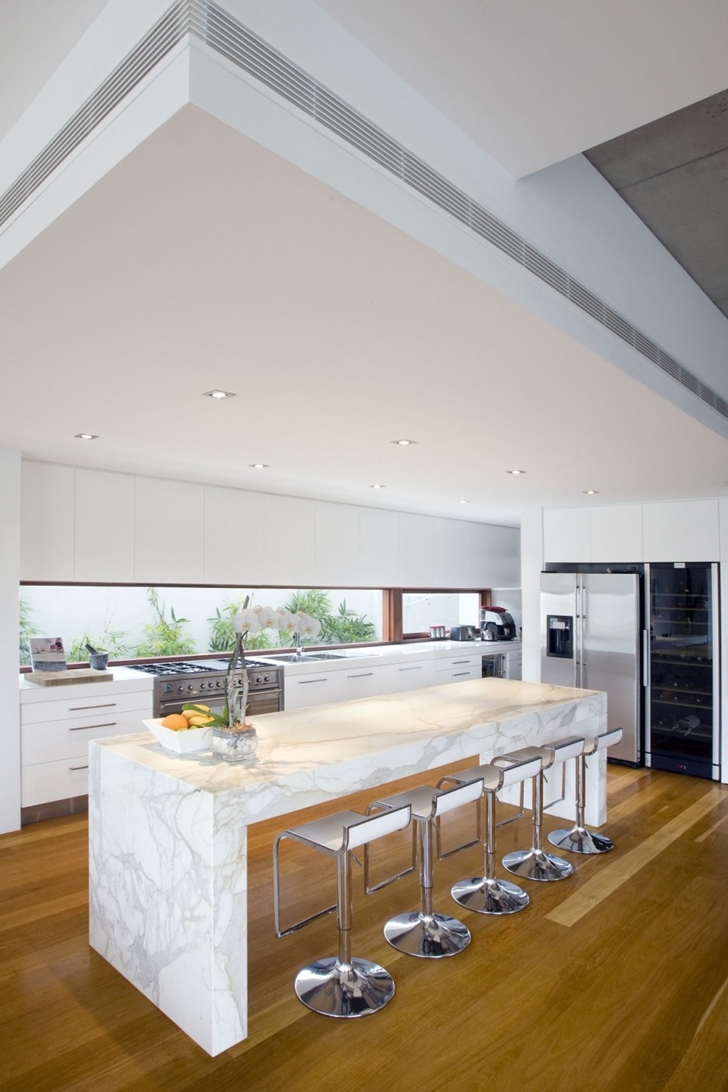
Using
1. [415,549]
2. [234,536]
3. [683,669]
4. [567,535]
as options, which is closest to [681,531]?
[567,535]

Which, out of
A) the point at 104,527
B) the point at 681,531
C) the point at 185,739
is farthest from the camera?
the point at 681,531

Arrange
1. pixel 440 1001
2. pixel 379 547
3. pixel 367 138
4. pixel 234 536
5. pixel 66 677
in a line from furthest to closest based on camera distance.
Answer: pixel 379 547 → pixel 234 536 → pixel 66 677 → pixel 440 1001 → pixel 367 138

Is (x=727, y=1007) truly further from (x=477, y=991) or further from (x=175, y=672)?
(x=175, y=672)

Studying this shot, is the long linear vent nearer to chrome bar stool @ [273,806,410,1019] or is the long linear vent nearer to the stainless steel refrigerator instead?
chrome bar stool @ [273,806,410,1019]

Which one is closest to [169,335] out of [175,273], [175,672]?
[175,273]

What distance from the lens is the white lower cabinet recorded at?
4.22m

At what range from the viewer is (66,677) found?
441cm

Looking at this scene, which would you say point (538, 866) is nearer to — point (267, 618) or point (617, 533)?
point (267, 618)

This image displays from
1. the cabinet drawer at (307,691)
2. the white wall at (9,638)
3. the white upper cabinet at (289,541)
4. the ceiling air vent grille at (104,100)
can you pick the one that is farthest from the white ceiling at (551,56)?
the cabinet drawer at (307,691)

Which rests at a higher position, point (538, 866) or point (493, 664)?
point (493, 664)

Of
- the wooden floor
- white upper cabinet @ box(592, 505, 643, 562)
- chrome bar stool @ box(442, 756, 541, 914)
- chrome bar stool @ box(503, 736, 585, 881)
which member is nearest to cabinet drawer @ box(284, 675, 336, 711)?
the wooden floor

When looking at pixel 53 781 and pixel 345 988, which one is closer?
pixel 345 988

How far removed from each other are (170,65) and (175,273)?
578mm

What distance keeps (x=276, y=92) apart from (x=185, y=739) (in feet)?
7.16
